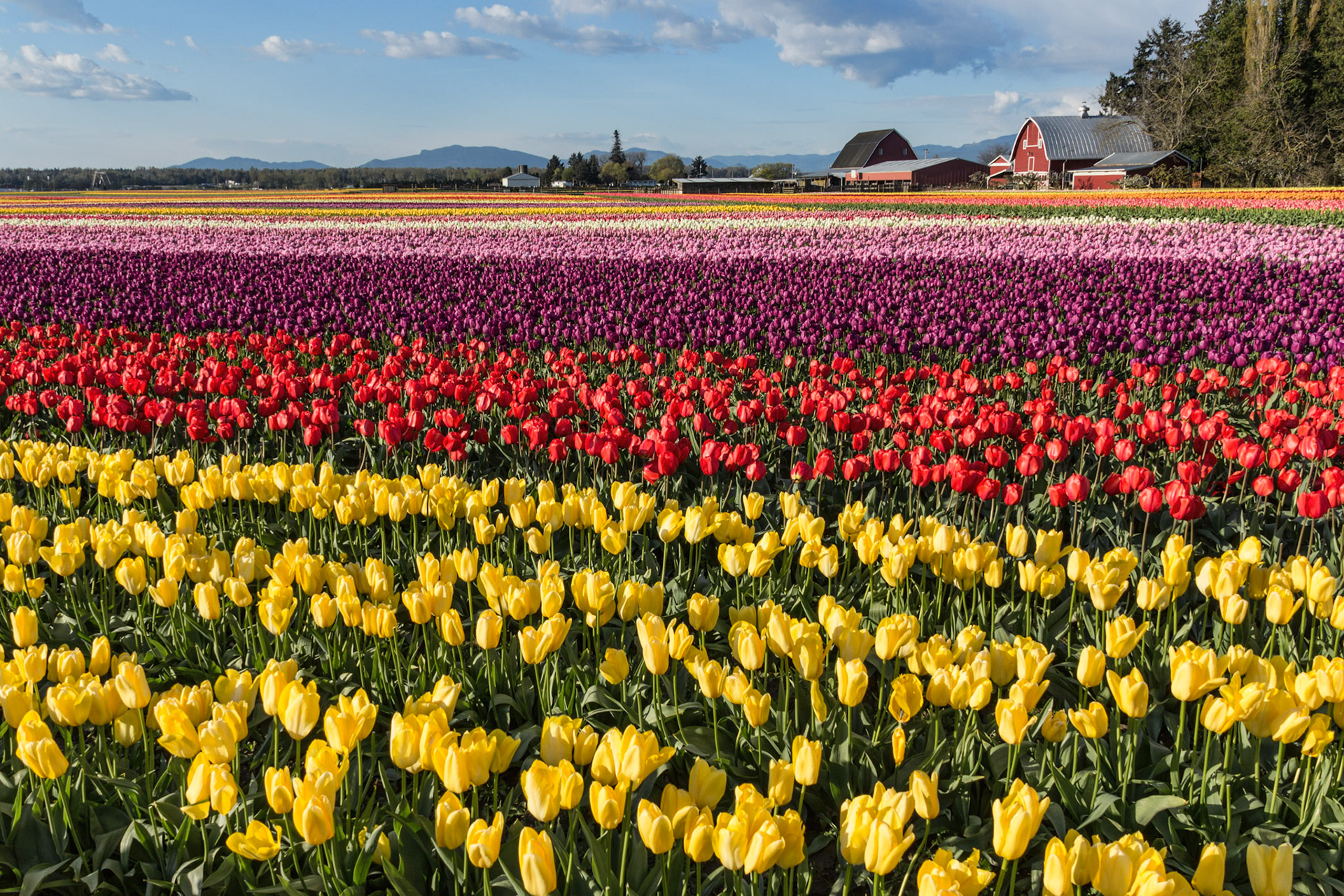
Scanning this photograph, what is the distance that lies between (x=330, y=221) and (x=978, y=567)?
31445 millimetres

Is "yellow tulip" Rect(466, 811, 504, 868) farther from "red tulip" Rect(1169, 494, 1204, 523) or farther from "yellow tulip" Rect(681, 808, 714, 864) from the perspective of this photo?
"red tulip" Rect(1169, 494, 1204, 523)

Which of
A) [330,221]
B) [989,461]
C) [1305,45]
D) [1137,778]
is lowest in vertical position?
[1137,778]

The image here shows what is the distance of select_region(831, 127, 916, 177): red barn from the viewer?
104500mm

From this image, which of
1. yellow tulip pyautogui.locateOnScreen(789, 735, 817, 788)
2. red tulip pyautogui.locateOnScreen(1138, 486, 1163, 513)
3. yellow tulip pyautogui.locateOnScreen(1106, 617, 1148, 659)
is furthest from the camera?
red tulip pyautogui.locateOnScreen(1138, 486, 1163, 513)

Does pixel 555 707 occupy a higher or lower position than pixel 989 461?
lower

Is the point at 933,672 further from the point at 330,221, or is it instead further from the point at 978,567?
the point at 330,221

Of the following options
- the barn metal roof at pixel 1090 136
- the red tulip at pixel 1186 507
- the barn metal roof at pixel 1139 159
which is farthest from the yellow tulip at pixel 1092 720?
the barn metal roof at pixel 1090 136

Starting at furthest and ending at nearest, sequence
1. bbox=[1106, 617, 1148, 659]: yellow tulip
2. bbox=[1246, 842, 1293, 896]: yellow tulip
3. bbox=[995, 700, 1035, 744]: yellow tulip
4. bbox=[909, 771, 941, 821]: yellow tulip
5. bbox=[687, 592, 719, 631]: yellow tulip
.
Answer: bbox=[687, 592, 719, 631]: yellow tulip → bbox=[1106, 617, 1148, 659]: yellow tulip → bbox=[995, 700, 1035, 744]: yellow tulip → bbox=[909, 771, 941, 821]: yellow tulip → bbox=[1246, 842, 1293, 896]: yellow tulip

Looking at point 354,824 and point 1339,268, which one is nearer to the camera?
point 354,824

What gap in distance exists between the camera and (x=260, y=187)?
8569 centimetres

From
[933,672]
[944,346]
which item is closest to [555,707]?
[933,672]

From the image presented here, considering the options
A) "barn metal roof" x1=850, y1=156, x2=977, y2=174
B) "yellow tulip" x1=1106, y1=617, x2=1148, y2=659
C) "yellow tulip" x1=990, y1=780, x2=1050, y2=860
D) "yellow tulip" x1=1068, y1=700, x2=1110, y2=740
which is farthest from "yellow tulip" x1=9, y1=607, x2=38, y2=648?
"barn metal roof" x1=850, y1=156, x2=977, y2=174

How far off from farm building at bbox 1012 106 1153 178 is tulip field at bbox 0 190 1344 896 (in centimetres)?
8022

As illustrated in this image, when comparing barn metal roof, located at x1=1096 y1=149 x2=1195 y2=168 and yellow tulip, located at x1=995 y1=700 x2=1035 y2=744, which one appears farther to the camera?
barn metal roof, located at x1=1096 y1=149 x2=1195 y2=168
